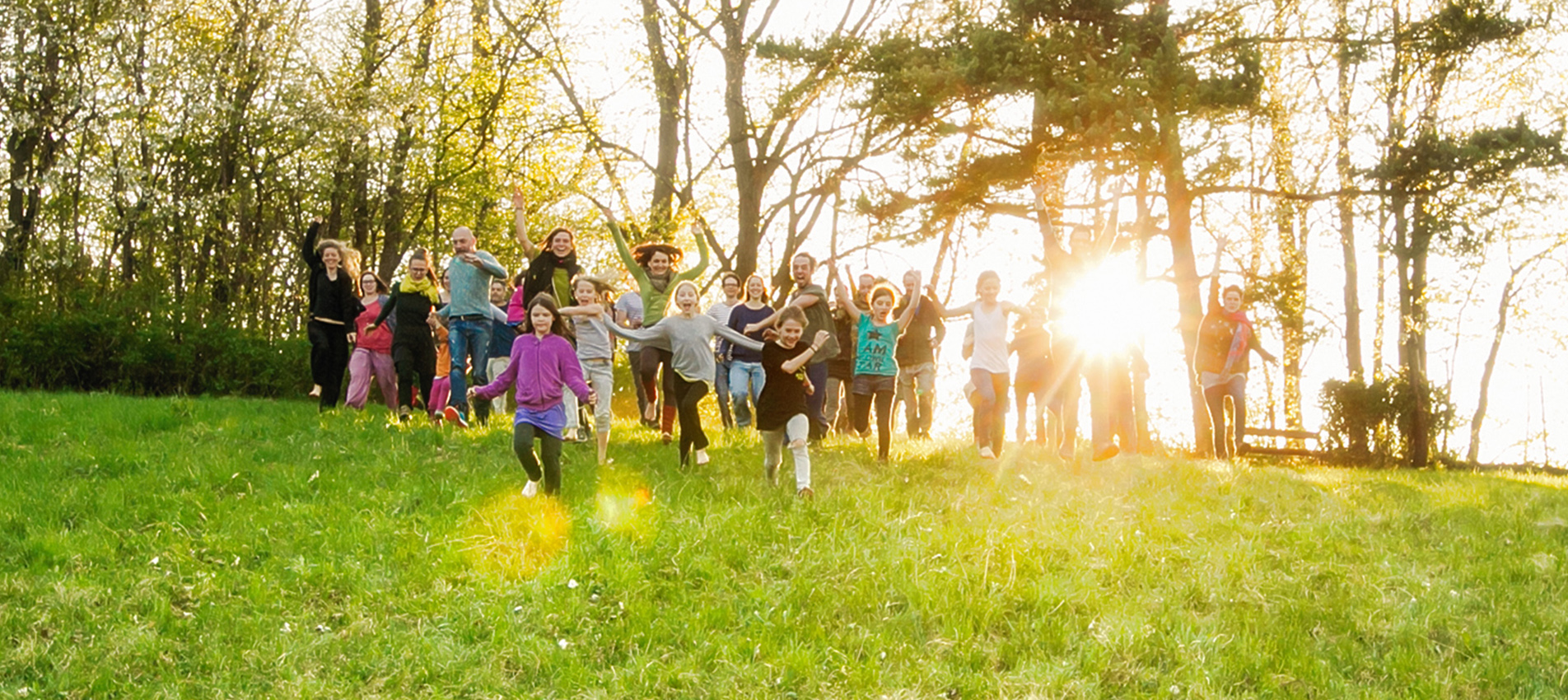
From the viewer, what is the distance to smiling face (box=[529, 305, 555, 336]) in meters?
8.42

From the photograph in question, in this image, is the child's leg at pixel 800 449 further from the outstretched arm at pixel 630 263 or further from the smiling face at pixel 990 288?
the outstretched arm at pixel 630 263

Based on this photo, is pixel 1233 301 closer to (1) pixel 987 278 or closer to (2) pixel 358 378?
(1) pixel 987 278

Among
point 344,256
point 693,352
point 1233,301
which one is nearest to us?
point 693,352

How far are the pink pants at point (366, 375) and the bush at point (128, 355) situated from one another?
3748mm

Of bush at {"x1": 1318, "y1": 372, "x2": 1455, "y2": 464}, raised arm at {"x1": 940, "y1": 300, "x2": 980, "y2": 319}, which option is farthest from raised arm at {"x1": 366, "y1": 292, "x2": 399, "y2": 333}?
bush at {"x1": 1318, "y1": 372, "x2": 1455, "y2": 464}

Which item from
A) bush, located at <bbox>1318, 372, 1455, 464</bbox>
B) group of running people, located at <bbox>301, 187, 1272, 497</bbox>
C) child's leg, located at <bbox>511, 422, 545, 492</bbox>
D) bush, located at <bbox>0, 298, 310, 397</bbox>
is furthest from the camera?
bush, located at <bbox>1318, 372, 1455, 464</bbox>

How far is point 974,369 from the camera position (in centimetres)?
1037

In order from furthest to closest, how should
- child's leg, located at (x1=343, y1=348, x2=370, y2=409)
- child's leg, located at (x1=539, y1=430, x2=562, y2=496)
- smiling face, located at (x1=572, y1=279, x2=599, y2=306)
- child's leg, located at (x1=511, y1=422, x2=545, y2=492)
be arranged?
1. child's leg, located at (x1=343, y1=348, x2=370, y2=409)
2. smiling face, located at (x1=572, y1=279, x2=599, y2=306)
3. child's leg, located at (x1=539, y1=430, x2=562, y2=496)
4. child's leg, located at (x1=511, y1=422, x2=545, y2=492)

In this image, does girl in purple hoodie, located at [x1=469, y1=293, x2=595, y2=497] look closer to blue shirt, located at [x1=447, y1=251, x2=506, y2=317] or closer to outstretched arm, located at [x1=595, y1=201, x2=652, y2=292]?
outstretched arm, located at [x1=595, y1=201, x2=652, y2=292]

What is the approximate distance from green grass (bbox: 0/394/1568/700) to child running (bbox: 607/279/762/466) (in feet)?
1.23

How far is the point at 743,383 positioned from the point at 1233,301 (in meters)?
5.14

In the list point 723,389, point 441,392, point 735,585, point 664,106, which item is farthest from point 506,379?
point 664,106

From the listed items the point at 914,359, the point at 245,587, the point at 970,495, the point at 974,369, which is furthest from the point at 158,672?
the point at 914,359

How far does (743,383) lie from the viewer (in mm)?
11656
